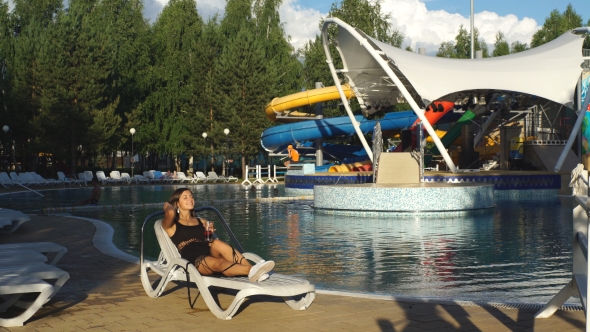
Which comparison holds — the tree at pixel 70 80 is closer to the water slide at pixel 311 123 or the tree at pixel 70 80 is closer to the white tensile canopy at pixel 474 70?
the water slide at pixel 311 123

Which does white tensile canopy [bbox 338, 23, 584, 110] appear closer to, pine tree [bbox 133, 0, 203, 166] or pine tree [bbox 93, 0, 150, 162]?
pine tree [bbox 93, 0, 150, 162]

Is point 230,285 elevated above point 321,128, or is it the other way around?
point 321,128

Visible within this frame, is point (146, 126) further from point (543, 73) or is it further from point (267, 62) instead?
point (543, 73)

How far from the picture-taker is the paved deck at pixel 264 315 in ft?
17.2

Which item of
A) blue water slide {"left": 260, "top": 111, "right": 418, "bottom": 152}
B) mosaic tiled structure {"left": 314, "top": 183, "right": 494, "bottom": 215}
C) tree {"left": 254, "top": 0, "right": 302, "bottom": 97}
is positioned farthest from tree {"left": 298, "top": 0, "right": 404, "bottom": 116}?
mosaic tiled structure {"left": 314, "top": 183, "right": 494, "bottom": 215}

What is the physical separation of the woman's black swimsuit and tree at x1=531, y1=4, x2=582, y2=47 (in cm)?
6938

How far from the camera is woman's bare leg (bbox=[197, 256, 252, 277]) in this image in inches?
228

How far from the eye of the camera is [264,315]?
5695 mm

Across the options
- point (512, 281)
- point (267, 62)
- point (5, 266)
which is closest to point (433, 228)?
point (512, 281)

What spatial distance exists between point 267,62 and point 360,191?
102 ft

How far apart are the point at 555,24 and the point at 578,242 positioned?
73.4 meters

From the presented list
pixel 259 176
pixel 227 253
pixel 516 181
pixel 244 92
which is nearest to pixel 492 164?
pixel 516 181

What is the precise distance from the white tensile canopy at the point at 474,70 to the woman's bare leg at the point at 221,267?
18158 millimetres

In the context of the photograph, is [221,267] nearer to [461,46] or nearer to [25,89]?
[25,89]
